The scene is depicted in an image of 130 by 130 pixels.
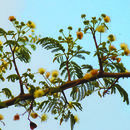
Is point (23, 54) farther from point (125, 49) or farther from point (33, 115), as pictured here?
point (125, 49)

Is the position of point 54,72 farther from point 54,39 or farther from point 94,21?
point 94,21

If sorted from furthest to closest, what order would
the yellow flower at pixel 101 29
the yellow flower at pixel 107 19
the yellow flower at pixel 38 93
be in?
the yellow flower at pixel 107 19, the yellow flower at pixel 101 29, the yellow flower at pixel 38 93

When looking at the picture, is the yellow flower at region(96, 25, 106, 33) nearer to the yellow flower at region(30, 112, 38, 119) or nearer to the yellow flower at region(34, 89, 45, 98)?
the yellow flower at region(34, 89, 45, 98)

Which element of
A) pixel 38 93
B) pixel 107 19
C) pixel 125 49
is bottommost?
pixel 38 93

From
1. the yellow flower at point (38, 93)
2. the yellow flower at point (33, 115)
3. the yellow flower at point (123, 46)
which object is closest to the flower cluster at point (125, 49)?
the yellow flower at point (123, 46)

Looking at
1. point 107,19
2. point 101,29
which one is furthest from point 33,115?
point 107,19

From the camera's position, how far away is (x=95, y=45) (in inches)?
89.3

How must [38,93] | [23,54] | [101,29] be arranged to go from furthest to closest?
1. [23,54]
2. [101,29]
3. [38,93]

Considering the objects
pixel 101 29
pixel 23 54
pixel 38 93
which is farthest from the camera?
pixel 23 54

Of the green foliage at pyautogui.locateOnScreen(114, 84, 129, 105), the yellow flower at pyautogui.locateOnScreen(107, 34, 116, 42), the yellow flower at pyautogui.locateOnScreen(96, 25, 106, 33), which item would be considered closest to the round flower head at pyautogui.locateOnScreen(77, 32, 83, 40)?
the yellow flower at pyautogui.locateOnScreen(96, 25, 106, 33)

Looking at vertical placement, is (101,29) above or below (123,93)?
above

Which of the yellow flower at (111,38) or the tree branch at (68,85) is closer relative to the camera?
the tree branch at (68,85)

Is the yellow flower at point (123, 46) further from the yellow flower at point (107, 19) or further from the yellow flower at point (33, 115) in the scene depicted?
the yellow flower at point (33, 115)

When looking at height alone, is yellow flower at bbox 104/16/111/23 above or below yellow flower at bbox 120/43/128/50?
above
